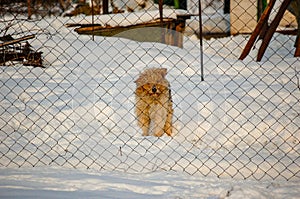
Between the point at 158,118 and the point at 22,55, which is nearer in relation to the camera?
the point at 158,118

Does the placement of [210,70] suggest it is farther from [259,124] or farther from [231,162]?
[231,162]

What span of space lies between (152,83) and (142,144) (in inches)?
33.3

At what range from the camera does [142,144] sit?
444cm

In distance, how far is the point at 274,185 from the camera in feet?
9.94

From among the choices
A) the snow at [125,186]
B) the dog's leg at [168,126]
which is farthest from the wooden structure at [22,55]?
the snow at [125,186]

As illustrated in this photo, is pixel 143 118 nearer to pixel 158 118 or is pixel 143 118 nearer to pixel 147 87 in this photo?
pixel 158 118

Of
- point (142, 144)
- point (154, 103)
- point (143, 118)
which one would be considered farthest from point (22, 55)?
point (142, 144)

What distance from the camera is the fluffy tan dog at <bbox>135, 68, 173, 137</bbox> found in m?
4.85

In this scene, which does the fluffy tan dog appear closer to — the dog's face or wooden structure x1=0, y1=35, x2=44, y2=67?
the dog's face

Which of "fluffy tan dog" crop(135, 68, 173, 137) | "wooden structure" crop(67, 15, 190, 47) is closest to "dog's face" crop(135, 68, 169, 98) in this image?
"fluffy tan dog" crop(135, 68, 173, 137)

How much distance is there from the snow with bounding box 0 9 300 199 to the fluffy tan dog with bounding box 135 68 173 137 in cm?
14

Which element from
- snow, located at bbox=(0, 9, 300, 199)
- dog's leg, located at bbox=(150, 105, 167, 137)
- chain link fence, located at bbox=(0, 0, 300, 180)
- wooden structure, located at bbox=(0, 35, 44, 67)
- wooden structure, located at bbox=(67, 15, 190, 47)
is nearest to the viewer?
snow, located at bbox=(0, 9, 300, 199)

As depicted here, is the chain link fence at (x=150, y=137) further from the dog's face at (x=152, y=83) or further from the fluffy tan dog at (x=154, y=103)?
the dog's face at (x=152, y=83)

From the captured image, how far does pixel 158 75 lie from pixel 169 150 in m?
1.09
